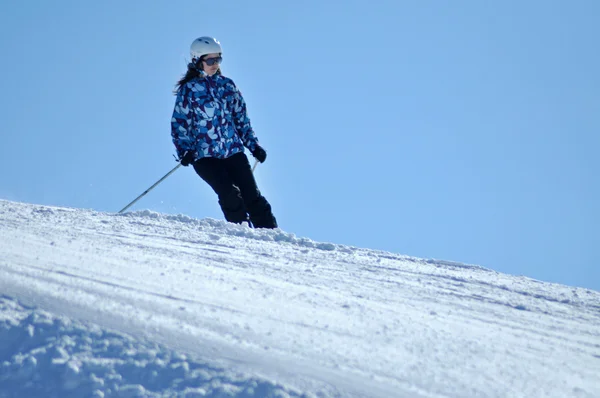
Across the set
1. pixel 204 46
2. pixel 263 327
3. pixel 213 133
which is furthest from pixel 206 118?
pixel 263 327

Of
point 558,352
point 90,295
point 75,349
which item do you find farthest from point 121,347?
point 558,352

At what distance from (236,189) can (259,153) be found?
731mm

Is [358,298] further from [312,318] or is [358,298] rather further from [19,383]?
[19,383]

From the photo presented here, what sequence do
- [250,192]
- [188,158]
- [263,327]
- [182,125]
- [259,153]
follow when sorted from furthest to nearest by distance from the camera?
[259,153] < [250,192] < [182,125] < [188,158] < [263,327]

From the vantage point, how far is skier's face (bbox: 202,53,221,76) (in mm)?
5793

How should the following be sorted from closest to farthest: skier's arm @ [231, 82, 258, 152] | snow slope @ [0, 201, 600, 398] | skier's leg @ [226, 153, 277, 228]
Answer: snow slope @ [0, 201, 600, 398] → skier's leg @ [226, 153, 277, 228] → skier's arm @ [231, 82, 258, 152]

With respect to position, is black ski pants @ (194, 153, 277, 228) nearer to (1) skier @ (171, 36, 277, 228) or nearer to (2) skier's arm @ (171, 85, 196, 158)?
(1) skier @ (171, 36, 277, 228)

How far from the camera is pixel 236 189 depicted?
Result: 5824mm

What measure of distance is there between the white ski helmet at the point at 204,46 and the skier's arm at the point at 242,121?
0.37 metres

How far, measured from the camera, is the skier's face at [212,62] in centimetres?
579

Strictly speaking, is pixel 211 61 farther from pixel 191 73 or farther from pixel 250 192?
pixel 250 192

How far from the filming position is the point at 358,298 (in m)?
3.04

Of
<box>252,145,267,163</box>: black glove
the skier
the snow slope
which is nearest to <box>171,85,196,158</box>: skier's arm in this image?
the skier

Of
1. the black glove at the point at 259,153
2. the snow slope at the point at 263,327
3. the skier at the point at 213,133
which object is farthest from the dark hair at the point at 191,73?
the snow slope at the point at 263,327
